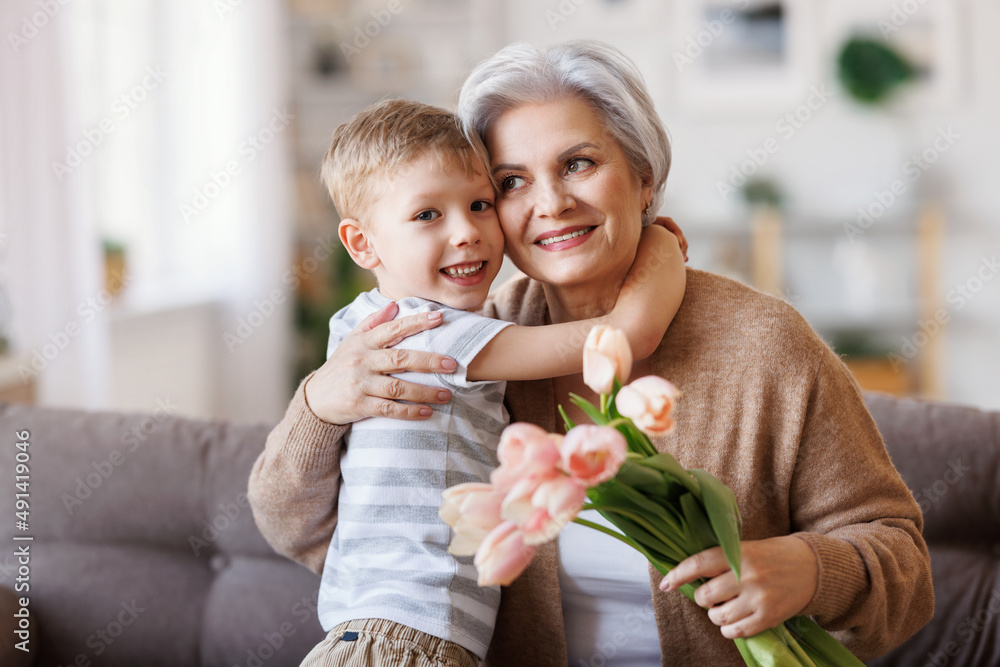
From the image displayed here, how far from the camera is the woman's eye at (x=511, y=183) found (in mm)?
1348

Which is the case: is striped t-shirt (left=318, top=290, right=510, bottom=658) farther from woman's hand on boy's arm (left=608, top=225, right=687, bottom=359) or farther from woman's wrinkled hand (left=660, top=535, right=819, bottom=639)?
woman's wrinkled hand (left=660, top=535, right=819, bottom=639)

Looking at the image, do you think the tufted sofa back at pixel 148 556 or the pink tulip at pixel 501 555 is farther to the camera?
the tufted sofa back at pixel 148 556

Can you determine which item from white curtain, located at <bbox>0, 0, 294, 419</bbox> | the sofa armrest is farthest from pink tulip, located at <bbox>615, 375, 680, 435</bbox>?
white curtain, located at <bbox>0, 0, 294, 419</bbox>

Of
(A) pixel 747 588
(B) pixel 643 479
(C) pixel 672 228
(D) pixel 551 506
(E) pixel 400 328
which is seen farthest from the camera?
(C) pixel 672 228

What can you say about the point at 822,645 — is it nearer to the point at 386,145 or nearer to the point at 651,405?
the point at 651,405

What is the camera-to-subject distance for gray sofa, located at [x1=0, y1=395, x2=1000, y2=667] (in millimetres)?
1640

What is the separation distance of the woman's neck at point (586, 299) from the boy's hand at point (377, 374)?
0.96 feet

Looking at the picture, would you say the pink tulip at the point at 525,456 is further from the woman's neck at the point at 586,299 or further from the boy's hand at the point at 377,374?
the woman's neck at the point at 586,299

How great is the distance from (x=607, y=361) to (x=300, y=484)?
27.3 inches

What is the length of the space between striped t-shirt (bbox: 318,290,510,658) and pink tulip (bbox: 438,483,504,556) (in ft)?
1.26

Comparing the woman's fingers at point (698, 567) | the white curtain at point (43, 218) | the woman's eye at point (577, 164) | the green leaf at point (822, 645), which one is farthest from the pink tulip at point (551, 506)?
the white curtain at point (43, 218)

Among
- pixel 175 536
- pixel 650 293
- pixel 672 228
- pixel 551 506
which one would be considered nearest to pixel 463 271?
pixel 650 293

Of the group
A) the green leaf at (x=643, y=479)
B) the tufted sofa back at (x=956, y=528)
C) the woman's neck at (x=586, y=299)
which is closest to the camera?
the green leaf at (x=643, y=479)

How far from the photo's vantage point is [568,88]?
1.34 m
